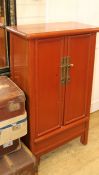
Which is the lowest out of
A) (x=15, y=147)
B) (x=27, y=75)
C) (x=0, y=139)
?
(x=15, y=147)

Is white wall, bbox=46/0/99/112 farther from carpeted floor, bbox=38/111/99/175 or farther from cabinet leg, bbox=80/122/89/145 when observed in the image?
carpeted floor, bbox=38/111/99/175

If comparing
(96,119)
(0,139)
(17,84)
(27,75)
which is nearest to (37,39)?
(27,75)

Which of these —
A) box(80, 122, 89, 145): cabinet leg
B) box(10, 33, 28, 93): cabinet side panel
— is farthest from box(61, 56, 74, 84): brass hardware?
box(80, 122, 89, 145): cabinet leg

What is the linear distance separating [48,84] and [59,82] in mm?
111

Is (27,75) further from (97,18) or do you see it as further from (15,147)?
(97,18)

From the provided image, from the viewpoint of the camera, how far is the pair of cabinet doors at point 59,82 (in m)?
1.74

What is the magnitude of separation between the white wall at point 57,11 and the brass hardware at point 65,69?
0.50 meters

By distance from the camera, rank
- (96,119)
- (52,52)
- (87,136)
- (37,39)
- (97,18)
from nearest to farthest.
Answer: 1. (37,39)
2. (52,52)
3. (87,136)
4. (97,18)
5. (96,119)

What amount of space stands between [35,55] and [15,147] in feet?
2.37

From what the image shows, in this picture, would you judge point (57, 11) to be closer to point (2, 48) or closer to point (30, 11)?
point (30, 11)

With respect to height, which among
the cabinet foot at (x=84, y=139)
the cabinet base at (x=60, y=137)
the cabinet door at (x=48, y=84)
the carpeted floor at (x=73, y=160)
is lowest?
the carpeted floor at (x=73, y=160)

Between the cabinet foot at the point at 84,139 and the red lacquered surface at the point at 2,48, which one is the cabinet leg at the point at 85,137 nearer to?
the cabinet foot at the point at 84,139

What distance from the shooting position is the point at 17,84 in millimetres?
1925

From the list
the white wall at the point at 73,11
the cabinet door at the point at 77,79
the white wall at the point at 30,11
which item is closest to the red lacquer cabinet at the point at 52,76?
the cabinet door at the point at 77,79
